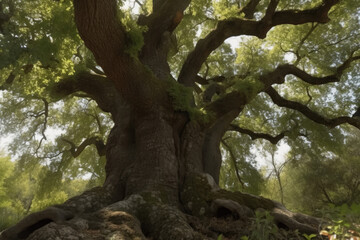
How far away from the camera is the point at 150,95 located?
22.0 ft

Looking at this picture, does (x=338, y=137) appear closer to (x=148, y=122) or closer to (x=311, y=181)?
(x=148, y=122)

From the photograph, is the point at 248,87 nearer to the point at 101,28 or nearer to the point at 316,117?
the point at 316,117

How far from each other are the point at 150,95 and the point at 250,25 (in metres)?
4.40

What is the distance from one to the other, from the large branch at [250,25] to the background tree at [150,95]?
33 millimetres

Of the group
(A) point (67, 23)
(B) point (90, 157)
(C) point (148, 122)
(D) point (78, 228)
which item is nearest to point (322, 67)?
(C) point (148, 122)

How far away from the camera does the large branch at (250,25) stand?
7.93 m

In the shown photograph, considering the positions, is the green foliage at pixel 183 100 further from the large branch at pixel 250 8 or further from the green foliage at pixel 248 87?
the large branch at pixel 250 8

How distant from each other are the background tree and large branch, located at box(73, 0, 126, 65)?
0.9 inches

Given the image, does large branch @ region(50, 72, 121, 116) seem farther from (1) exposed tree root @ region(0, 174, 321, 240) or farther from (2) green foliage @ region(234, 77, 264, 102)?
(2) green foliage @ region(234, 77, 264, 102)

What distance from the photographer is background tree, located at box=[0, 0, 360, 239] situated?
15.4 feet

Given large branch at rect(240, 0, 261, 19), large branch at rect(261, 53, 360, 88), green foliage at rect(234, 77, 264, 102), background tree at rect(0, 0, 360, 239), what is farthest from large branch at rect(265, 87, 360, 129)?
large branch at rect(240, 0, 261, 19)

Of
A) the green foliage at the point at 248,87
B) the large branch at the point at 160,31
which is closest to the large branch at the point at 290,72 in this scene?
the green foliage at the point at 248,87

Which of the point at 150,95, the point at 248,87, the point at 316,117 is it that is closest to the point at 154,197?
the point at 150,95

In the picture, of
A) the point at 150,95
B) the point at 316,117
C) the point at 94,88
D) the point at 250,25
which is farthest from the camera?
the point at 316,117
